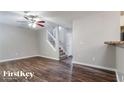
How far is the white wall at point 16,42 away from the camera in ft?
6.10

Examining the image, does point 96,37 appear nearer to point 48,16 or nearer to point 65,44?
point 65,44

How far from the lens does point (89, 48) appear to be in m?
1.91

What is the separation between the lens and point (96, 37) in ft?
6.12

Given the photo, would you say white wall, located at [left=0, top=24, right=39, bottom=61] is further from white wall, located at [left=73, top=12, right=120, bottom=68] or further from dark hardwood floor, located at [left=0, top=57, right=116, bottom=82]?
white wall, located at [left=73, top=12, right=120, bottom=68]

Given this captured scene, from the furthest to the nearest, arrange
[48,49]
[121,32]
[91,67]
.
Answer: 1. [48,49]
2. [91,67]
3. [121,32]

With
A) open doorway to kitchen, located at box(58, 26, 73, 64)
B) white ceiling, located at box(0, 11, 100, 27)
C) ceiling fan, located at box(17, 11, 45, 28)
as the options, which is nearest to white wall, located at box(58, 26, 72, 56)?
open doorway to kitchen, located at box(58, 26, 73, 64)

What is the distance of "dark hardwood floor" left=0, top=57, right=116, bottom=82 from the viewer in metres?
1.84

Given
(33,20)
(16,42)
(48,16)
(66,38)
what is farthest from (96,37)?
(16,42)

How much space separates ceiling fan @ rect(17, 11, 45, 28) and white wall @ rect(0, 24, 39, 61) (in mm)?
126

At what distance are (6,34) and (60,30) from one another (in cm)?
78

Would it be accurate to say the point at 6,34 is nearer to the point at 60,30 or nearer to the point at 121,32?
the point at 60,30

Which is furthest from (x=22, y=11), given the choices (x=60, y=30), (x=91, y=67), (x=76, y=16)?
(x=91, y=67)

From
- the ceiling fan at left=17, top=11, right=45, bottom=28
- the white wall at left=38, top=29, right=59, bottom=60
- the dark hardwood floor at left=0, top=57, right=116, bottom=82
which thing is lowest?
the dark hardwood floor at left=0, top=57, right=116, bottom=82
